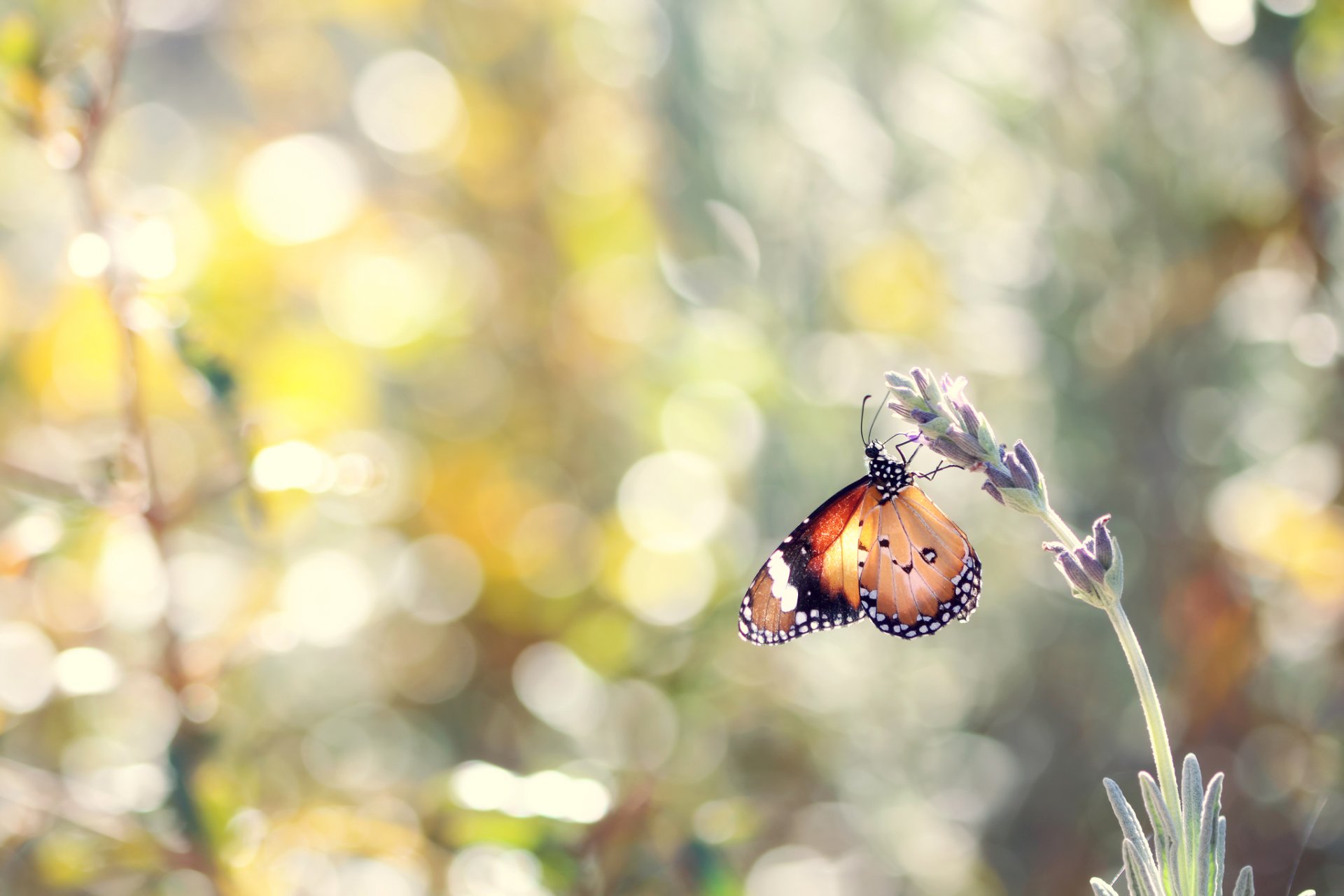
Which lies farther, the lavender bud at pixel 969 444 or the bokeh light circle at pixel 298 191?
the bokeh light circle at pixel 298 191

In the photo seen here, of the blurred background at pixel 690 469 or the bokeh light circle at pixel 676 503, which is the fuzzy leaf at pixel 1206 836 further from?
the bokeh light circle at pixel 676 503

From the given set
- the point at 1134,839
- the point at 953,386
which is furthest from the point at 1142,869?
the point at 953,386

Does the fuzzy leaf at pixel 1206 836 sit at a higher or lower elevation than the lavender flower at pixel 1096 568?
lower

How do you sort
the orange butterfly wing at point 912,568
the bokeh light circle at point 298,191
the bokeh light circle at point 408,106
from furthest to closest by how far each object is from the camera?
the bokeh light circle at point 408,106
the bokeh light circle at point 298,191
the orange butterfly wing at point 912,568

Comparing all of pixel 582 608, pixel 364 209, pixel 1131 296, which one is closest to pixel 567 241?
pixel 364 209

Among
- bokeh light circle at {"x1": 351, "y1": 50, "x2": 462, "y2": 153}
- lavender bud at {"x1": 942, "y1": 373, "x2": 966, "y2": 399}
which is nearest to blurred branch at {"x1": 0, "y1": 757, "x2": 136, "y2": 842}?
lavender bud at {"x1": 942, "y1": 373, "x2": 966, "y2": 399}

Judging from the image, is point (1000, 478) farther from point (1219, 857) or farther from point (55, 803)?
point (55, 803)

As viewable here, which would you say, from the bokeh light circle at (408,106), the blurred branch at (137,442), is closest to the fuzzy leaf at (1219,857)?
the blurred branch at (137,442)
